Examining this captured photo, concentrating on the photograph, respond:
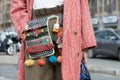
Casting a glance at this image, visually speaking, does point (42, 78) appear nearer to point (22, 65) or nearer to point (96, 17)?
point (22, 65)

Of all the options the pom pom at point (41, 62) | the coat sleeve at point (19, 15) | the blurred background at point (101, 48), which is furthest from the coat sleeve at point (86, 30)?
the blurred background at point (101, 48)

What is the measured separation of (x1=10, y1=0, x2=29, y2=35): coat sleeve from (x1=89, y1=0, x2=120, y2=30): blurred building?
41200 mm

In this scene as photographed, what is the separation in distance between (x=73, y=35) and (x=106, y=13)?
4426 cm

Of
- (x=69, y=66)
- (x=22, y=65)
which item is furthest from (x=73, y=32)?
(x=22, y=65)

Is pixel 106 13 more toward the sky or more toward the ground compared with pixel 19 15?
more toward the ground

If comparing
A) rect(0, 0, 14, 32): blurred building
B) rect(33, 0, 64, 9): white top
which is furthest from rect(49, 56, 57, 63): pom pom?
rect(0, 0, 14, 32): blurred building

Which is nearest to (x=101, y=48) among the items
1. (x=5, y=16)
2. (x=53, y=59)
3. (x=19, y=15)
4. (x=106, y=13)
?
(x=19, y=15)

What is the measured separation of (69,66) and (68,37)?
214 mm

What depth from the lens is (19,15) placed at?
134 inches

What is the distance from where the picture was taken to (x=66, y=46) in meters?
3.17

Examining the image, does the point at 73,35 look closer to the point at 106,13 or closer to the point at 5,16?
the point at 106,13

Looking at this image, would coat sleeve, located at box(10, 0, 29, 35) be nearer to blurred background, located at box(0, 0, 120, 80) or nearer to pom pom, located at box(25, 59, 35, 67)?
pom pom, located at box(25, 59, 35, 67)

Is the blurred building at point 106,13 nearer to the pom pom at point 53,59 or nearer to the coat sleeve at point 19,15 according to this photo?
the coat sleeve at point 19,15

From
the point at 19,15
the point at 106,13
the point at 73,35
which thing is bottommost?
the point at 106,13
